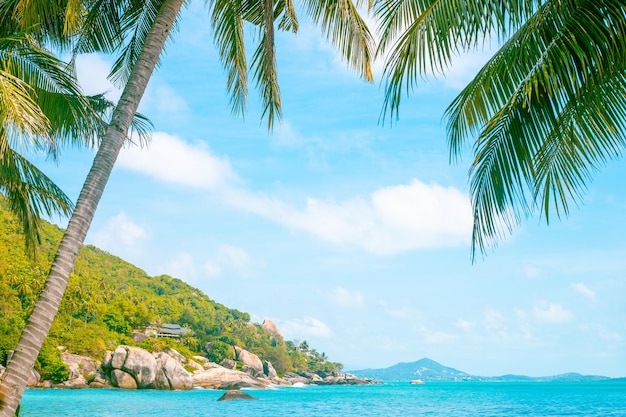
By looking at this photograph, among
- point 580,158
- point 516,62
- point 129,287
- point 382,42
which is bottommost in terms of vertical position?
point 580,158

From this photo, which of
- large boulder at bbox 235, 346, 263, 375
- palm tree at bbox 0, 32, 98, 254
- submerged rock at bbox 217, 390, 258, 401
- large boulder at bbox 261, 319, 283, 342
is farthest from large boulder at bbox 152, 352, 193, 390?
large boulder at bbox 261, 319, 283, 342

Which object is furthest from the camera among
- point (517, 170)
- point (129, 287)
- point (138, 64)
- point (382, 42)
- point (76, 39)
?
point (129, 287)

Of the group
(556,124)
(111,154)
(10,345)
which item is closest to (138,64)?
(111,154)

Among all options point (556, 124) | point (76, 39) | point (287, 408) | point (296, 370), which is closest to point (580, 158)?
point (556, 124)

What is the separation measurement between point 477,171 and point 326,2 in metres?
4.65

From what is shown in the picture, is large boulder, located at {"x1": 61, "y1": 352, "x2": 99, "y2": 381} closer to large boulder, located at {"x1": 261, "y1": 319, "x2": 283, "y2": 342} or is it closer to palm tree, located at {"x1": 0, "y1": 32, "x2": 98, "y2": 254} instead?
palm tree, located at {"x1": 0, "y1": 32, "x2": 98, "y2": 254}

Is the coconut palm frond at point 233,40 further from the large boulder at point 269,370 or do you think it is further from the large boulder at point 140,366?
the large boulder at point 269,370

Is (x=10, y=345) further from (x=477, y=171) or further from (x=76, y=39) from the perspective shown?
(x=477, y=171)

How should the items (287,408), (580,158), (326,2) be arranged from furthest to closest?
(287,408)
(326,2)
(580,158)

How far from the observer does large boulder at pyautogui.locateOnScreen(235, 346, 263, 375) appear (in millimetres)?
84812

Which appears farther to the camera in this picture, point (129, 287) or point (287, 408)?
point (129, 287)

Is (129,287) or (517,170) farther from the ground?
(129,287)

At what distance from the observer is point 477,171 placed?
5.23 m

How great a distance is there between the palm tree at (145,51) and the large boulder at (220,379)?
213 feet
